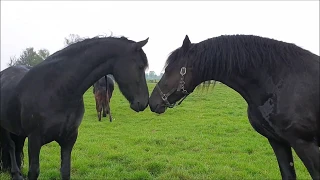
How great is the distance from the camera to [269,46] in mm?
3879

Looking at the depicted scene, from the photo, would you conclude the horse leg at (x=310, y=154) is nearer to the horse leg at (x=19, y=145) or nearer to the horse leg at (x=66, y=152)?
the horse leg at (x=66, y=152)

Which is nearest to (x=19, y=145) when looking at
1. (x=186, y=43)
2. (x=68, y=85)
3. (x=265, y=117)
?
(x=68, y=85)

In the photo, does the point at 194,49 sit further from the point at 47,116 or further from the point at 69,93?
the point at 47,116

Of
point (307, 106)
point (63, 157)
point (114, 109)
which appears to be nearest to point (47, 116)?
point (63, 157)

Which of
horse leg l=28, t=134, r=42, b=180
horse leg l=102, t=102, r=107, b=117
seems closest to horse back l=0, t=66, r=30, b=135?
horse leg l=28, t=134, r=42, b=180

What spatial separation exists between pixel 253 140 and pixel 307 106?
16.8 ft

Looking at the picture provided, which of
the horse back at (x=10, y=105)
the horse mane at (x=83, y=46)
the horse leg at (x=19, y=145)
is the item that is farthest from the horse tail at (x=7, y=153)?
the horse mane at (x=83, y=46)

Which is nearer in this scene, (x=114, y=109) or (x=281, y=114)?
(x=281, y=114)

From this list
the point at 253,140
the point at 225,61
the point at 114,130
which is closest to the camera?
the point at 225,61

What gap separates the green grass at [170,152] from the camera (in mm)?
5766

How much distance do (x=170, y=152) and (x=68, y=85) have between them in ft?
12.7

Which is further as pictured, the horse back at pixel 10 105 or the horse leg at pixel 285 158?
the horse back at pixel 10 105

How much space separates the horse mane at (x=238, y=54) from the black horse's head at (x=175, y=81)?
1.0 inches

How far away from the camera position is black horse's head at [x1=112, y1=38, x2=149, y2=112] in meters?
4.13
